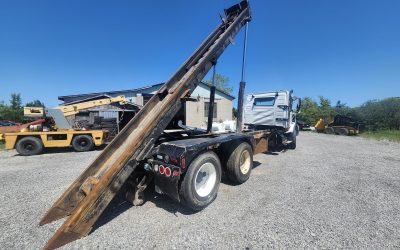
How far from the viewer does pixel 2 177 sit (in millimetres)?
5082

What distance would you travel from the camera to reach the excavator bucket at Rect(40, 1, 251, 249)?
244 centimetres

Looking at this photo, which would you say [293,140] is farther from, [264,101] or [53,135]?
[53,135]

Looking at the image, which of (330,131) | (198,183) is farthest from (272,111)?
(330,131)

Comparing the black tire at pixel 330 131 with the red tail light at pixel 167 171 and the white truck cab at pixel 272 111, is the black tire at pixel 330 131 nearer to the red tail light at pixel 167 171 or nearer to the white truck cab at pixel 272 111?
the white truck cab at pixel 272 111

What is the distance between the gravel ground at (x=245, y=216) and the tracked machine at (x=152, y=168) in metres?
0.25

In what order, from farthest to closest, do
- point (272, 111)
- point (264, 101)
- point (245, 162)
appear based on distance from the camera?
1. point (264, 101)
2. point (272, 111)
3. point (245, 162)

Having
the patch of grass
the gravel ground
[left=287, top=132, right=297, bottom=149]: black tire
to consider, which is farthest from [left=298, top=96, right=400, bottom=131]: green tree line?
the gravel ground

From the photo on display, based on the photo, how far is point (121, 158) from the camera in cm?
279

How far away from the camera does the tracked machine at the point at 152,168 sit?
252 centimetres

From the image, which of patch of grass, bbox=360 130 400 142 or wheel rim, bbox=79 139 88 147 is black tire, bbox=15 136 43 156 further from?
patch of grass, bbox=360 130 400 142

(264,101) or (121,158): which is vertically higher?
(264,101)

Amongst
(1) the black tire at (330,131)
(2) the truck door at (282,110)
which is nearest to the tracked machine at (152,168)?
(2) the truck door at (282,110)

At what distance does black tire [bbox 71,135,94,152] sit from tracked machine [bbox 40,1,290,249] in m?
6.42

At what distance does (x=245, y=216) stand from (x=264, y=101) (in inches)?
241
